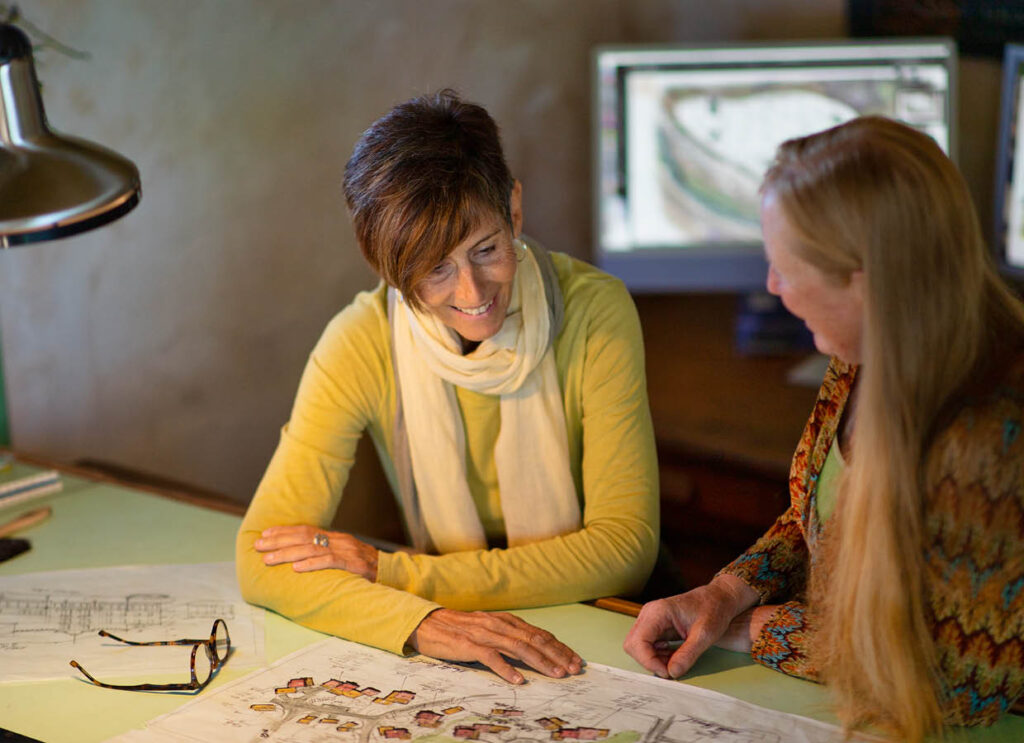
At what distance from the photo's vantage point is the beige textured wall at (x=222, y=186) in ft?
7.38

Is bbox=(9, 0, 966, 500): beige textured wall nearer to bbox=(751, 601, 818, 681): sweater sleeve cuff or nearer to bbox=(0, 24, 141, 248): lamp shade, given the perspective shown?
bbox=(0, 24, 141, 248): lamp shade

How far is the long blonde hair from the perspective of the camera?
0.97m

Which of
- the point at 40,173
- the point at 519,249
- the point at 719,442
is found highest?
the point at 40,173

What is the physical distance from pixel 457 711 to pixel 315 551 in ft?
1.23

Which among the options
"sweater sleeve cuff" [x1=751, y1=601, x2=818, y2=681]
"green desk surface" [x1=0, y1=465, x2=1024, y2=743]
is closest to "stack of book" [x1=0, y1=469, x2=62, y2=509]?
"green desk surface" [x1=0, y1=465, x2=1024, y2=743]

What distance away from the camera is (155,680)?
1240 mm

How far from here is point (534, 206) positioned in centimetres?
307

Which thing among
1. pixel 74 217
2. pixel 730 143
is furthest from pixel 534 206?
pixel 74 217

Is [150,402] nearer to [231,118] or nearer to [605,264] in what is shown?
[231,118]

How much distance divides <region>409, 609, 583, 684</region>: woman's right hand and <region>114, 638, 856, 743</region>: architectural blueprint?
1 cm

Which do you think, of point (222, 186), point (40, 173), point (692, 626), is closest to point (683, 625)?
point (692, 626)

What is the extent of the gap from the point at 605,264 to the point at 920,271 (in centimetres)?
198

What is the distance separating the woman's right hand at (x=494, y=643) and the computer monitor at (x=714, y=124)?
69.2 inches

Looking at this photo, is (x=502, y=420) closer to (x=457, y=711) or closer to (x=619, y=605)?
(x=619, y=605)
